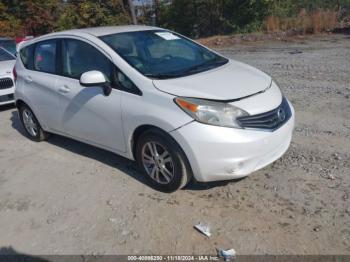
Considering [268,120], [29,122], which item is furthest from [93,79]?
[29,122]

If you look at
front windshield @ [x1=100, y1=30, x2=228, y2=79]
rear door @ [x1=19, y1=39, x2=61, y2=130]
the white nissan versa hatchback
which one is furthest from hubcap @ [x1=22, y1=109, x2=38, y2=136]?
front windshield @ [x1=100, y1=30, x2=228, y2=79]

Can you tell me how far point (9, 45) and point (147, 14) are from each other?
1468cm

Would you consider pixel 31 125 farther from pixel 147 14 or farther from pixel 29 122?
pixel 147 14

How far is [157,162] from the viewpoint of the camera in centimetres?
409

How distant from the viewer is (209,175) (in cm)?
378

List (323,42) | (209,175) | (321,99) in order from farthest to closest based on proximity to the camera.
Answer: (323,42) < (321,99) < (209,175)

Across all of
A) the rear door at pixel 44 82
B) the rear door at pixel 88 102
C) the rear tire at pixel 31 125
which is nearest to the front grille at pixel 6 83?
the rear tire at pixel 31 125

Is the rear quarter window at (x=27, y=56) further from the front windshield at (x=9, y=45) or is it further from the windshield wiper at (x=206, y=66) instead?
the front windshield at (x=9, y=45)

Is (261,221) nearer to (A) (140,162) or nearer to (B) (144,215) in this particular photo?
(B) (144,215)

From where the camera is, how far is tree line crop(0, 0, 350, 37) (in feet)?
63.2

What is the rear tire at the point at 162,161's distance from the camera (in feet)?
12.6

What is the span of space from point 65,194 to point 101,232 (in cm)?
95

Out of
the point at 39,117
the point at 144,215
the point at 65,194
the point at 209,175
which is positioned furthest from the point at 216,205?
the point at 39,117

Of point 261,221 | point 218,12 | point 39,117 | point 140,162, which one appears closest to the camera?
point 261,221
